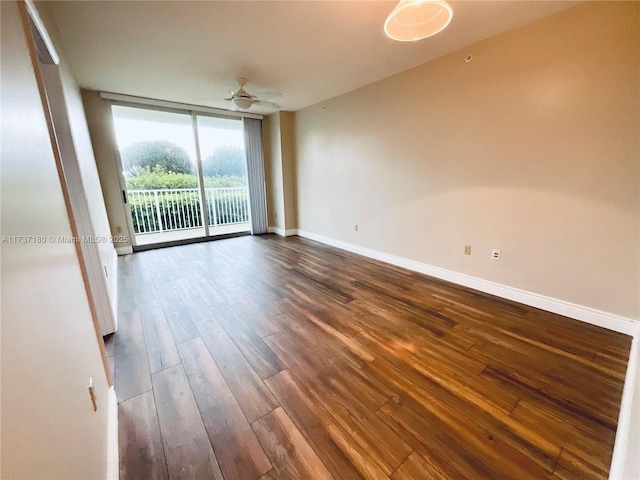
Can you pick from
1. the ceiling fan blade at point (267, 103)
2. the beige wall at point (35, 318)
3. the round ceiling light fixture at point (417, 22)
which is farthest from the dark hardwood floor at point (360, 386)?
the ceiling fan blade at point (267, 103)

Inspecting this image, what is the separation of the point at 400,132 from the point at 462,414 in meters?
2.93

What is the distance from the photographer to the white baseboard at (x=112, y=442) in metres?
1.02

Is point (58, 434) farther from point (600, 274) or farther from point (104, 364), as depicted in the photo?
point (600, 274)

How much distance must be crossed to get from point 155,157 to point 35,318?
184 inches

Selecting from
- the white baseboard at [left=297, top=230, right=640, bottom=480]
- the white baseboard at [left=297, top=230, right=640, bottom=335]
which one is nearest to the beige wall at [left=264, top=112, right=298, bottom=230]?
the white baseboard at [left=297, top=230, right=640, bottom=480]

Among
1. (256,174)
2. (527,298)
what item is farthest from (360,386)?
(256,174)

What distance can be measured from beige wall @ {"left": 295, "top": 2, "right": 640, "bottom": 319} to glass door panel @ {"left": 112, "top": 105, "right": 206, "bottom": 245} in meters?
3.26

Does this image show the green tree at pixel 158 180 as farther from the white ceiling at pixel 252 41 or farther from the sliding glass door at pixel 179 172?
the white ceiling at pixel 252 41

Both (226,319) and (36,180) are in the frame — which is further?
(226,319)

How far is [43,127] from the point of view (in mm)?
963

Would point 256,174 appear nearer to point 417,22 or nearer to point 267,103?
point 267,103

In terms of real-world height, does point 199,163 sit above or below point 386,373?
above

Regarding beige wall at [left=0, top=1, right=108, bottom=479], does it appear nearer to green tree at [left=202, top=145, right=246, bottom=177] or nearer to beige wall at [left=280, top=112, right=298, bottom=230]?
green tree at [left=202, top=145, right=246, bottom=177]

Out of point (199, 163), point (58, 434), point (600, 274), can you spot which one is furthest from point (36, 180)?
point (199, 163)
